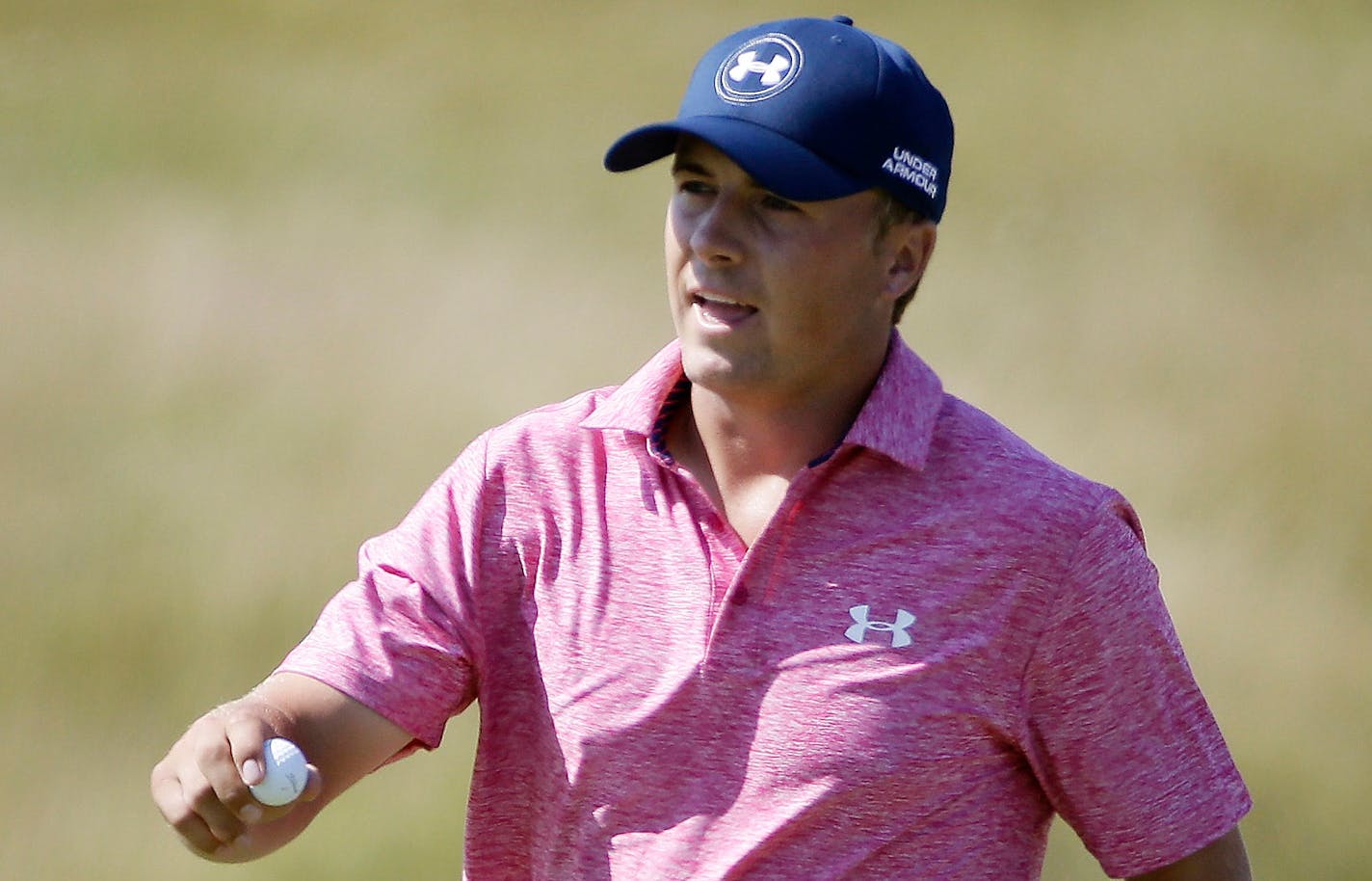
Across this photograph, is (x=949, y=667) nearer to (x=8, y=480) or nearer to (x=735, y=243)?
(x=735, y=243)

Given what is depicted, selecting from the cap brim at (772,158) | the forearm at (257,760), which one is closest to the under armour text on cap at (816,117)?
the cap brim at (772,158)

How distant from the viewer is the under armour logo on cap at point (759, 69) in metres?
1.87

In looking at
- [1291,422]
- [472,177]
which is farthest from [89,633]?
[1291,422]

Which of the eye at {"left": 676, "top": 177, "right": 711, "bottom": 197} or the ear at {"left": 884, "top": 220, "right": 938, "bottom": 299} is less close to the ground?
the eye at {"left": 676, "top": 177, "right": 711, "bottom": 197}

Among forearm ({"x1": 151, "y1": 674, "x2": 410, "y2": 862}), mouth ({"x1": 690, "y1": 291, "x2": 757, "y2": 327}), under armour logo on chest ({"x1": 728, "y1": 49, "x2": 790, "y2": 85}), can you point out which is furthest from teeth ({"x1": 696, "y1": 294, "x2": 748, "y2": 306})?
forearm ({"x1": 151, "y1": 674, "x2": 410, "y2": 862})

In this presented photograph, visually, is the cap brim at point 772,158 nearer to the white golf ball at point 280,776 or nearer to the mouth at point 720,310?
the mouth at point 720,310

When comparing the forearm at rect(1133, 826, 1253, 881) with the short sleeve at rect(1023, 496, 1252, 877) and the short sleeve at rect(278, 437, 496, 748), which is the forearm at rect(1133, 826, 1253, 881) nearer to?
the short sleeve at rect(1023, 496, 1252, 877)

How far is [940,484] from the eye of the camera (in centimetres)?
176

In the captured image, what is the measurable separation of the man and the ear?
0.10ft

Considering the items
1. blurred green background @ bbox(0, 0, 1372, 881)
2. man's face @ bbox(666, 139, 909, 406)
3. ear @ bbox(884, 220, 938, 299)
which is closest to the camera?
man's face @ bbox(666, 139, 909, 406)

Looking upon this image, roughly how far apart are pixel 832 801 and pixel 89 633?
3.11m

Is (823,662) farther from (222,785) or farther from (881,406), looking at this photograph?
(222,785)

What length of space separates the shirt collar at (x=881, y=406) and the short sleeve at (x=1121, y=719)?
179 mm

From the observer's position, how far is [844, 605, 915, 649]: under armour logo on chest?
1.71 m
